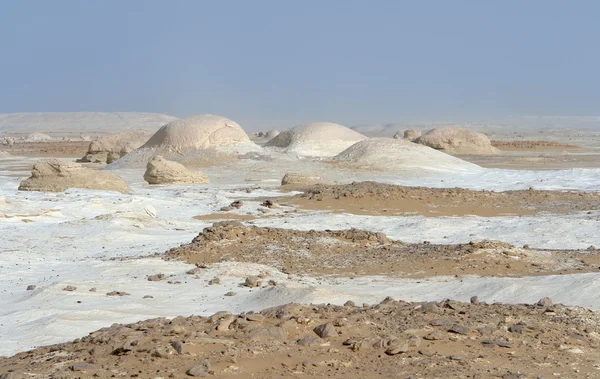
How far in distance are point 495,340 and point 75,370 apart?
2.36 metres

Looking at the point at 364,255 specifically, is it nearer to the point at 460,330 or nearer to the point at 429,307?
the point at 429,307

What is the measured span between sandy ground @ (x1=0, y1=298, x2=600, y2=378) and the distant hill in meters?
98.8

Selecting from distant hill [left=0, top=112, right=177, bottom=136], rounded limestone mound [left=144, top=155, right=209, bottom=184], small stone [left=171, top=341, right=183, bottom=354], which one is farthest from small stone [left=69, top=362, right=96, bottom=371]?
distant hill [left=0, top=112, right=177, bottom=136]

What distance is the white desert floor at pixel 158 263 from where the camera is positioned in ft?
23.9

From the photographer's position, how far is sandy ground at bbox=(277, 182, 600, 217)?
1602 centimetres

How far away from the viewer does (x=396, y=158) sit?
84.3ft

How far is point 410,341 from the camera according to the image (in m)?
5.05

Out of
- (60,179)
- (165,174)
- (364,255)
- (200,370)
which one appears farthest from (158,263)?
(165,174)

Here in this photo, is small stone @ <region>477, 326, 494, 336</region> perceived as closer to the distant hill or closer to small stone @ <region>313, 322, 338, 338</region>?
small stone @ <region>313, 322, 338, 338</region>

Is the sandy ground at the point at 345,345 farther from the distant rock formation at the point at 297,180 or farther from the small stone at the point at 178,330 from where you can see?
the distant rock formation at the point at 297,180

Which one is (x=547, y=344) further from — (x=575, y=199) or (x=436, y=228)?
(x=575, y=199)

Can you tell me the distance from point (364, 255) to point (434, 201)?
7.02 meters

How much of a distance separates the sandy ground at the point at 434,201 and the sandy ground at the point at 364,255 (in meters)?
4.70

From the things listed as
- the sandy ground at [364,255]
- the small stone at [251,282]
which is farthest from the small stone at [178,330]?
the sandy ground at [364,255]
